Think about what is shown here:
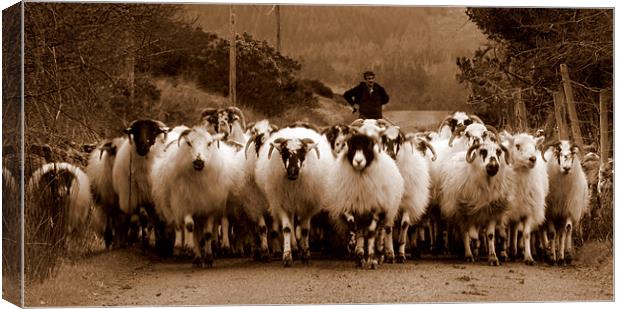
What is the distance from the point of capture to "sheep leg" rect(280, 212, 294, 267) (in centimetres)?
1459

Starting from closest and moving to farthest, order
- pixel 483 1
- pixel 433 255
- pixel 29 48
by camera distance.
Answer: pixel 29 48 < pixel 483 1 < pixel 433 255

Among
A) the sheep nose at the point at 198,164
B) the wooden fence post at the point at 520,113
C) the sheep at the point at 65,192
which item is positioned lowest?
the sheep at the point at 65,192

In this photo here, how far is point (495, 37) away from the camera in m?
14.5

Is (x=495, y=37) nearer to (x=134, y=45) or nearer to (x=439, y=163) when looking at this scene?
(x=439, y=163)

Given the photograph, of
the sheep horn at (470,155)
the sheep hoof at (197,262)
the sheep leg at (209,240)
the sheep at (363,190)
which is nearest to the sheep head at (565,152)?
the sheep horn at (470,155)

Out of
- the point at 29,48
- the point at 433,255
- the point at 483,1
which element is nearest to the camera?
the point at 29,48

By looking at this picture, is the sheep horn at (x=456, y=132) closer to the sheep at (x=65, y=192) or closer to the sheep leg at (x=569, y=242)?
the sheep leg at (x=569, y=242)

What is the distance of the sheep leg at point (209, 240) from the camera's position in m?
14.8

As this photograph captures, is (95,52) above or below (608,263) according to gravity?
above

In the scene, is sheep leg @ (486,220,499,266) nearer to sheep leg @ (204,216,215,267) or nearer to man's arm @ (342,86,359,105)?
man's arm @ (342,86,359,105)

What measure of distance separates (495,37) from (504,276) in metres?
2.77

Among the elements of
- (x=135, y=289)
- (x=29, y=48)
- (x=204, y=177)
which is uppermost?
(x=29, y=48)

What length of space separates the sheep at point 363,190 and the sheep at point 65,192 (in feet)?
9.65

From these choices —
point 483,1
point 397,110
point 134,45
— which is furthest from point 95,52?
point 483,1
